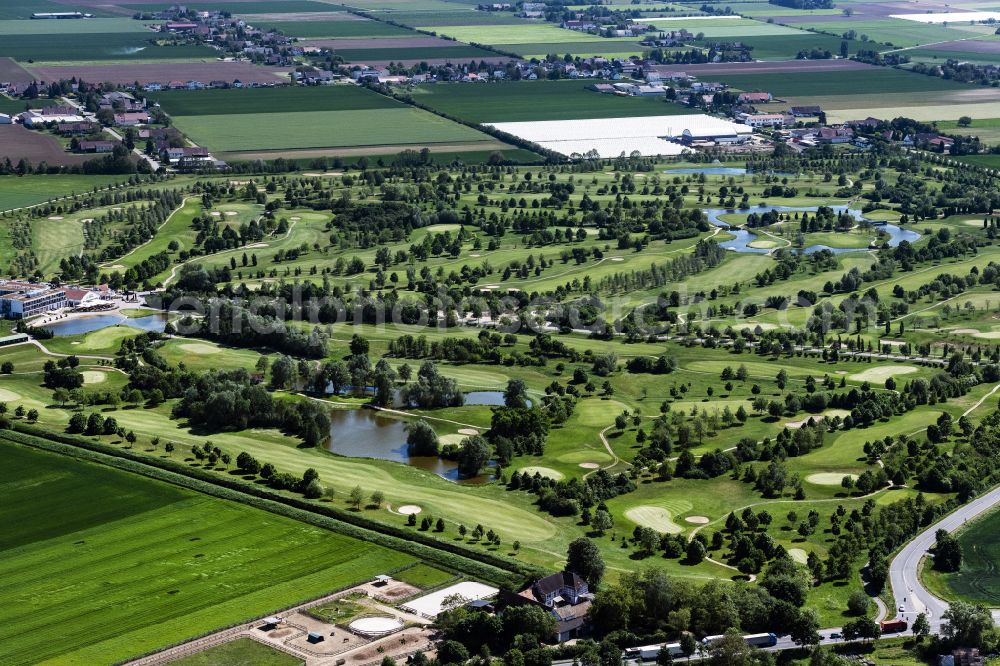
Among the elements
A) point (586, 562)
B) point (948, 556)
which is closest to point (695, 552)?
point (586, 562)

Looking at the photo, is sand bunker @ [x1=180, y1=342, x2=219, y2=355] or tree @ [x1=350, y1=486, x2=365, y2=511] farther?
sand bunker @ [x1=180, y1=342, x2=219, y2=355]

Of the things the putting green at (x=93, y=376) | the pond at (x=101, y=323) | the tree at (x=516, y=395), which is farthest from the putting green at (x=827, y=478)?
the pond at (x=101, y=323)

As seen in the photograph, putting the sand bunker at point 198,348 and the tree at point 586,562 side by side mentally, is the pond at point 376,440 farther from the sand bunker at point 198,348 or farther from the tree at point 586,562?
the tree at point 586,562

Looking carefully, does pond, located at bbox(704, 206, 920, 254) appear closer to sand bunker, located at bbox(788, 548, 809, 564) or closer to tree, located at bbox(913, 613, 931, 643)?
sand bunker, located at bbox(788, 548, 809, 564)

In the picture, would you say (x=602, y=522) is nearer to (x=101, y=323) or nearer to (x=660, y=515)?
(x=660, y=515)

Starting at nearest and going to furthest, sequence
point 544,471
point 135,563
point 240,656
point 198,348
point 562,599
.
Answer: point 240,656
point 562,599
point 135,563
point 544,471
point 198,348

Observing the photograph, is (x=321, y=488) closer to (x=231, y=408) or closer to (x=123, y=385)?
(x=231, y=408)

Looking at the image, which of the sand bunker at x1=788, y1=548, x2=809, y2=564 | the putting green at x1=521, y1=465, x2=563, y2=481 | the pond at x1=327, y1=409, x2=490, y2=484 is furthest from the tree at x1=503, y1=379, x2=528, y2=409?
the sand bunker at x1=788, y1=548, x2=809, y2=564
